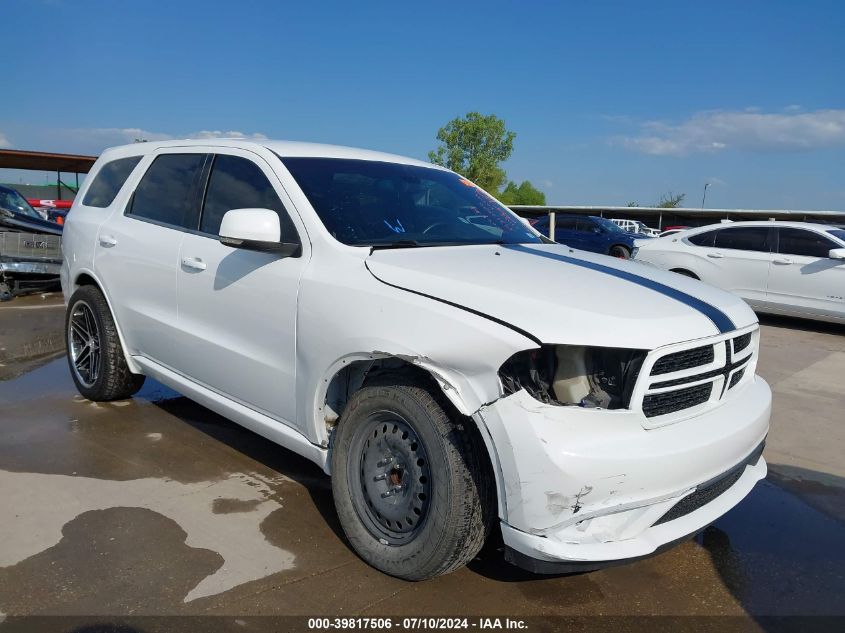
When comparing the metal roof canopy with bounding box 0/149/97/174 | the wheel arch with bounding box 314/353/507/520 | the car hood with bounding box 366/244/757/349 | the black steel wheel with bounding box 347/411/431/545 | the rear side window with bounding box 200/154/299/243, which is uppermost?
the metal roof canopy with bounding box 0/149/97/174

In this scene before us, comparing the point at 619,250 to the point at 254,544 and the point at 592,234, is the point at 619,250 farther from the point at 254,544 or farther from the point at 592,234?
the point at 254,544

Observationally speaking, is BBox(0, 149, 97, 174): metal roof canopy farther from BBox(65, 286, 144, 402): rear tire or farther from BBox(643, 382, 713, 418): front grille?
BBox(643, 382, 713, 418): front grille

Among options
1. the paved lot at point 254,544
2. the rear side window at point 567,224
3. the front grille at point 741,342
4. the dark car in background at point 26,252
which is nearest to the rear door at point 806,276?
the paved lot at point 254,544

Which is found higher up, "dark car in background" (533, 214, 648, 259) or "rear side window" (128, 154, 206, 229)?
"rear side window" (128, 154, 206, 229)

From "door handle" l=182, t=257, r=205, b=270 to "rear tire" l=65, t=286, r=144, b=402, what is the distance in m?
A: 1.17

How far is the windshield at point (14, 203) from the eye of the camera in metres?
10.5

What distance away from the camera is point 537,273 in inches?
111

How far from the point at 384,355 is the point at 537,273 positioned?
73 centimetres

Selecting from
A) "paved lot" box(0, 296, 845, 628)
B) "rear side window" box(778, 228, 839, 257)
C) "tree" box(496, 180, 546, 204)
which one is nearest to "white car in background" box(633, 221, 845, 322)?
"rear side window" box(778, 228, 839, 257)

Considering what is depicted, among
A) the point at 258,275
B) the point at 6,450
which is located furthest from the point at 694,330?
the point at 6,450

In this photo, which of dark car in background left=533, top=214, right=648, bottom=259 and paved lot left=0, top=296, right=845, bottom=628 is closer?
paved lot left=0, top=296, right=845, bottom=628

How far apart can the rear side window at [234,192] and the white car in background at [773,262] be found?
8062mm

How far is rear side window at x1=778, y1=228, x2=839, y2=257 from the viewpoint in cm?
922

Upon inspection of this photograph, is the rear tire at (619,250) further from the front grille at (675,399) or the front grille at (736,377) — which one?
the front grille at (675,399)
